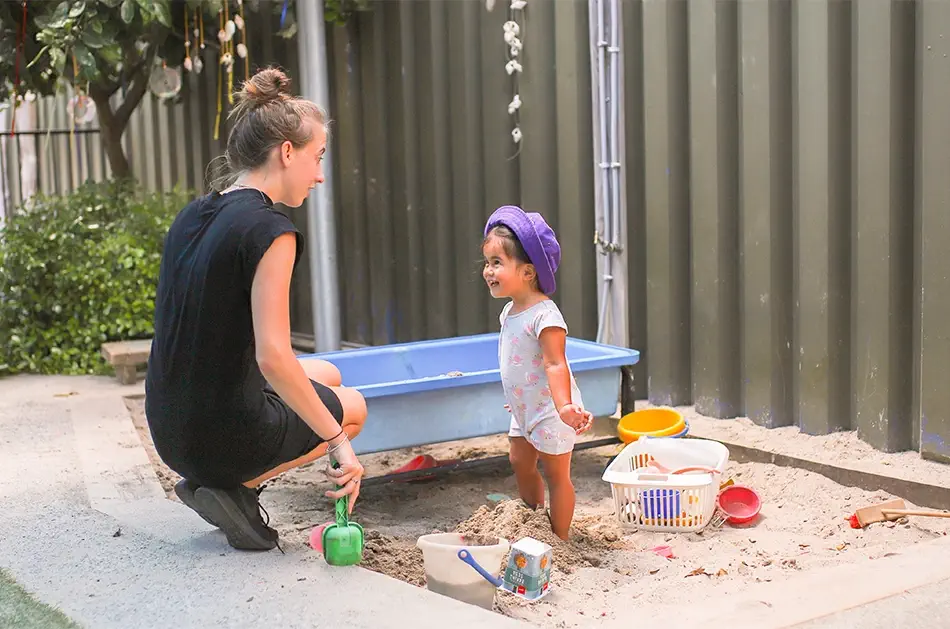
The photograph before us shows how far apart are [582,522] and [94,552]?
1742mm

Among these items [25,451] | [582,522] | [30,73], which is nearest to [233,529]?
[582,522]

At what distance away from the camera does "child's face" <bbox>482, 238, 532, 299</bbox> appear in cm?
394

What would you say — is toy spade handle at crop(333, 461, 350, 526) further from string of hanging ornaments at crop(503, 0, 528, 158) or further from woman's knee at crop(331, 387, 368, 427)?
string of hanging ornaments at crop(503, 0, 528, 158)

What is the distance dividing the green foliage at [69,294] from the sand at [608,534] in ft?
9.64

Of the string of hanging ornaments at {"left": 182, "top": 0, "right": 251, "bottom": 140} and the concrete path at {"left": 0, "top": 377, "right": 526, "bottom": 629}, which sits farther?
the string of hanging ornaments at {"left": 182, "top": 0, "right": 251, "bottom": 140}

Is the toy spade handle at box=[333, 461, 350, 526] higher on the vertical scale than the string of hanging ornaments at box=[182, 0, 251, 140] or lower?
lower

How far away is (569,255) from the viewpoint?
239 inches

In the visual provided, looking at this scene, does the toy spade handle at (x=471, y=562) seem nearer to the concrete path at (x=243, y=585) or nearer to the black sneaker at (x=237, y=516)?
the concrete path at (x=243, y=585)

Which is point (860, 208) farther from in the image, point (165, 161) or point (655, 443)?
point (165, 161)

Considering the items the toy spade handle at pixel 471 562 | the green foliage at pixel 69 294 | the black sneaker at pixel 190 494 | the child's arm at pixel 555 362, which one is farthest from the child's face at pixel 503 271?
the green foliage at pixel 69 294

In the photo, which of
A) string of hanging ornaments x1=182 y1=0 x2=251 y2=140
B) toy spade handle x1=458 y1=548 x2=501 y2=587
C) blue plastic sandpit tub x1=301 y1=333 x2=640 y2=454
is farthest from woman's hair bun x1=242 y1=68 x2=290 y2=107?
string of hanging ornaments x1=182 y1=0 x2=251 y2=140

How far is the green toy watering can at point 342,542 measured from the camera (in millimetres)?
3268

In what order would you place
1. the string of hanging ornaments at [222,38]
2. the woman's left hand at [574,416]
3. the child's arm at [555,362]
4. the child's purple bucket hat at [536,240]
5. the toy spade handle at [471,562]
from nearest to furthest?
the toy spade handle at [471,562] → the woman's left hand at [574,416] → the child's arm at [555,362] → the child's purple bucket hat at [536,240] → the string of hanging ornaments at [222,38]

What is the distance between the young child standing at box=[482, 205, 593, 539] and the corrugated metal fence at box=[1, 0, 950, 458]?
1.41 m
